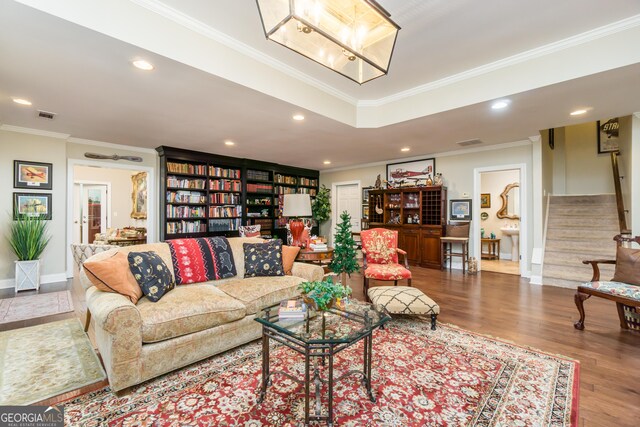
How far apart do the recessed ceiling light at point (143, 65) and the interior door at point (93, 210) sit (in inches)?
295

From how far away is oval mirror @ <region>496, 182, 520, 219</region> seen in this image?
284 inches

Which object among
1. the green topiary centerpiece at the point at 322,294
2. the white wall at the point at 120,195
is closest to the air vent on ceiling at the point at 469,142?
the green topiary centerpiece at the point at 322,294

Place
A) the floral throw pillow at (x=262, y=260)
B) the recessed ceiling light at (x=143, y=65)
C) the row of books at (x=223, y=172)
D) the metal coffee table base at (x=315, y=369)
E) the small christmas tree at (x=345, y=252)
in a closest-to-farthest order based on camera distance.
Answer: the metal coffee table base at (x=315, y=369), the recessed ceiling light at (x=143, y=65), the floral throw pillow at (x=262, y=260), the small christmas tree at (x=345, y=252), the row of books at (x=223, y=172)

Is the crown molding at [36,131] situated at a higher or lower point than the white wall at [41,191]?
higher

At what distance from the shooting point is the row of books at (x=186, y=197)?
577 cm

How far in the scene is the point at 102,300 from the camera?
1.97 meters

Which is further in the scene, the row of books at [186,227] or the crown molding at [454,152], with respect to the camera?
the row of books at [186,227]

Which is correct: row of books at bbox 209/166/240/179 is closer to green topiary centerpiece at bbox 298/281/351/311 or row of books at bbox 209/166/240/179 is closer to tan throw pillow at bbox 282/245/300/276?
tan throw pillow at bbox 282/245/300/276

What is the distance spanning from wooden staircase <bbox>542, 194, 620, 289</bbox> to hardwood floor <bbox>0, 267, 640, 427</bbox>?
0.47 metres

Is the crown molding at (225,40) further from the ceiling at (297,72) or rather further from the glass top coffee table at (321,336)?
the glass top coffee table at (321,336)

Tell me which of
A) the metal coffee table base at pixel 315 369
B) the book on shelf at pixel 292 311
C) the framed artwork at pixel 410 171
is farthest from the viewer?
the framed artwork at pixel 410 171

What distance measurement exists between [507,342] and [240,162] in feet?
19.6

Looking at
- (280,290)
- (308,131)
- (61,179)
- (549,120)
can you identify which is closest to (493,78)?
(549,120)

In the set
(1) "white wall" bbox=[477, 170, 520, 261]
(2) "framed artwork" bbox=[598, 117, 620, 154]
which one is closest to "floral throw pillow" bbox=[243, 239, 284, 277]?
(1) "white wall" bbox=[477, 170, 520, 261]
